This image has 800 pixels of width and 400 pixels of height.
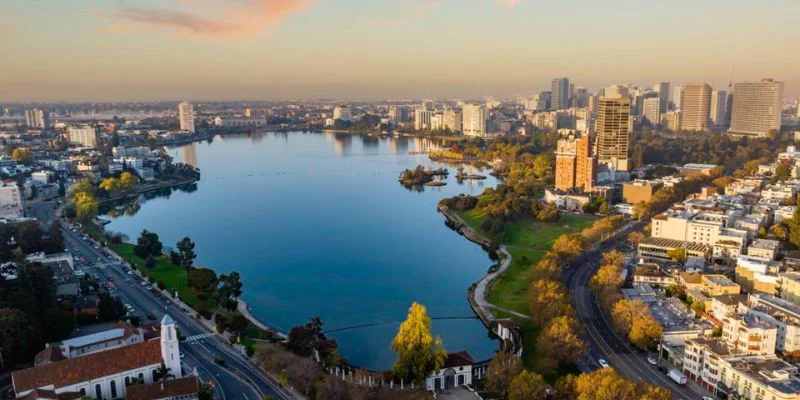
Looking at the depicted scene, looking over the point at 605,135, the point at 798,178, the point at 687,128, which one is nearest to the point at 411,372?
the point at 798,178

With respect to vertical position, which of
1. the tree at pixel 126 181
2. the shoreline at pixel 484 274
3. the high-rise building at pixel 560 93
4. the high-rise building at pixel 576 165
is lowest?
the shoreline at pixel 484 274

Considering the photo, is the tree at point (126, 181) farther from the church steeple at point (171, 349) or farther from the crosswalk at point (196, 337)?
the church steeple at point (171, 349)

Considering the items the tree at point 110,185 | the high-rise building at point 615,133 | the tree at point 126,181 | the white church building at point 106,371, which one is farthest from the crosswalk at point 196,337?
the high-rise building at point 615,133

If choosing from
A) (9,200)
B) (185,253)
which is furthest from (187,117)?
(185,253)

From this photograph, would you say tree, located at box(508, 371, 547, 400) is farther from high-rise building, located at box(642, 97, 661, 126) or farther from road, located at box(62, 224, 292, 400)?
high-rise building, located at box(642, 97, 661, 126)

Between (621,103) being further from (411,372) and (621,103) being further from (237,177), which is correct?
(411,372)

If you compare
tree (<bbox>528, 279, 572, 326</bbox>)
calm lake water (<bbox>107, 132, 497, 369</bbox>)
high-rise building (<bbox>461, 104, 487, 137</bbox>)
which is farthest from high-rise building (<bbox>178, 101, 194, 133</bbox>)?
tree (<bbox>528, 279, 572, 326</bbox>)
